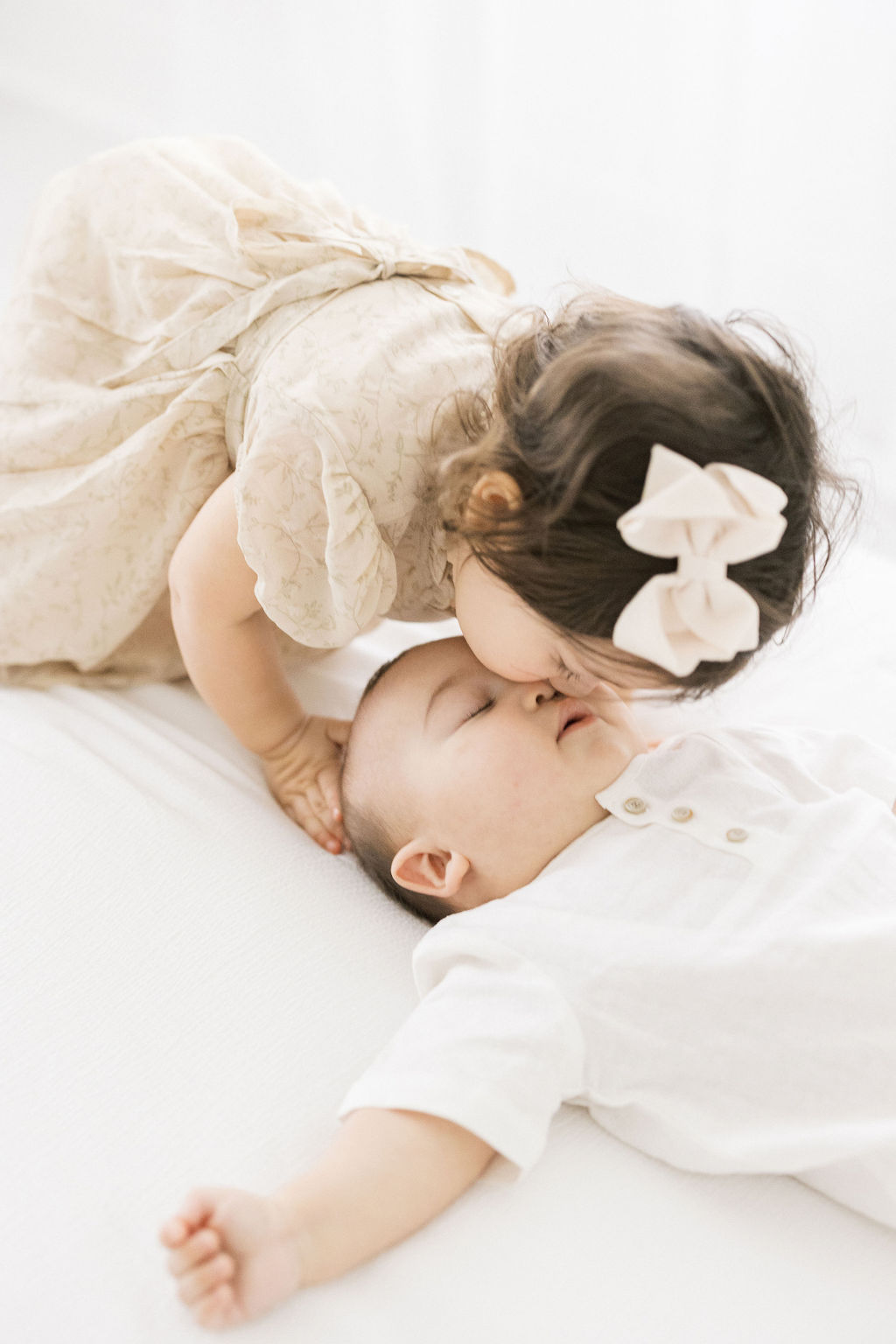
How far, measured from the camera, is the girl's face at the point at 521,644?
0.84 m

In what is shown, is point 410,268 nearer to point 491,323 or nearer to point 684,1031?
point 491,323

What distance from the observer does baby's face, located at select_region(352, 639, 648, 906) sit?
3.00 ft

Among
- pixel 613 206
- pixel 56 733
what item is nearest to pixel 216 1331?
pixel 56 733

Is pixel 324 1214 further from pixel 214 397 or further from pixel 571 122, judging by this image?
pixel 571 122

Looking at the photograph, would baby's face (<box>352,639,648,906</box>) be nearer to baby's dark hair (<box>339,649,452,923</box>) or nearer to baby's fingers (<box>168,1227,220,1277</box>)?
baby's dark hair (<box>339,649,452,923</box>)

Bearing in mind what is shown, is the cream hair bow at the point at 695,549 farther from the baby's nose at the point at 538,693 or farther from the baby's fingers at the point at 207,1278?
the baby's fingers at the point at 207,1278

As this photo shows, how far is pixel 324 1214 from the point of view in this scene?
703 mm

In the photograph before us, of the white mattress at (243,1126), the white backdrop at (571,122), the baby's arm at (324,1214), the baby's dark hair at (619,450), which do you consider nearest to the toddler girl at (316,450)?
the baby's dark hair at (619,450)

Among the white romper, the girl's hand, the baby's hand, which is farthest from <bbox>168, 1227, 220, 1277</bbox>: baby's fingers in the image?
the girl's hand

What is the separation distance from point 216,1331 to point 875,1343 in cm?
39

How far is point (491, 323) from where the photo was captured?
1057 mm

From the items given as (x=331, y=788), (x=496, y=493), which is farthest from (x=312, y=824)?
(x=496, y=493)

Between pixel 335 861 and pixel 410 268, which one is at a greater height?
pixel 410 268

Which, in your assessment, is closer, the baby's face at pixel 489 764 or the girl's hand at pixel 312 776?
the baby's face at pixel 489 764
